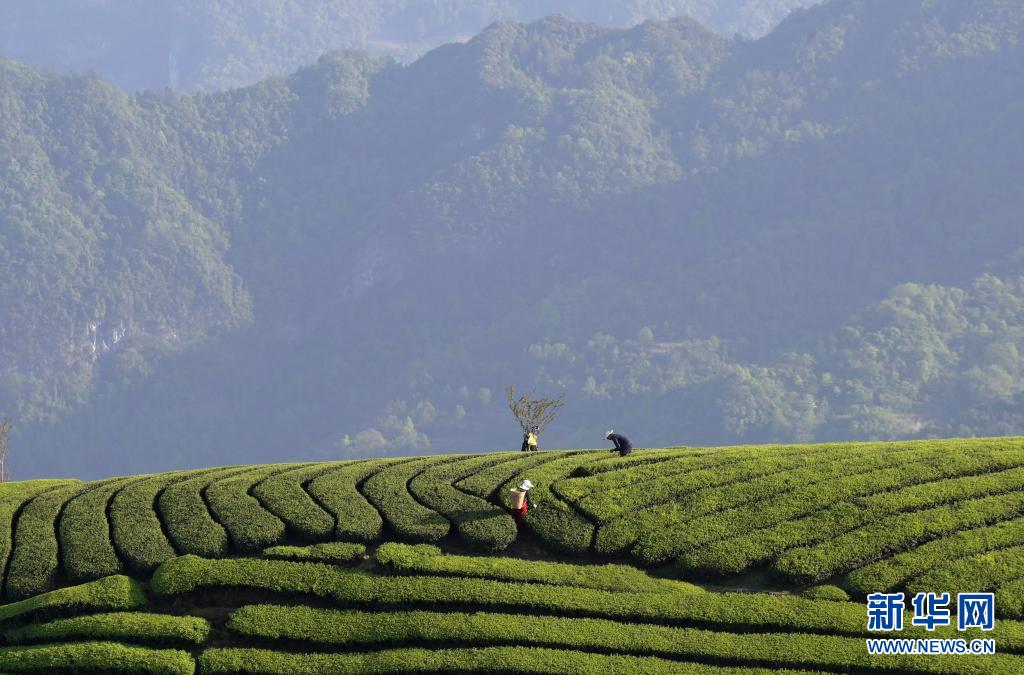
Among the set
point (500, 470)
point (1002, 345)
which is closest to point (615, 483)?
point (500, 470)

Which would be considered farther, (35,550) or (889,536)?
(35,550)

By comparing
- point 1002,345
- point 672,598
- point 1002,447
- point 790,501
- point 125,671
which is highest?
point 1002,345

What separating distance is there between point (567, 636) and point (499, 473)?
7.13m

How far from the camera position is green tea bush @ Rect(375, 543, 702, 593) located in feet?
81.7

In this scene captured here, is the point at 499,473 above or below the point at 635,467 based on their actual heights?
below

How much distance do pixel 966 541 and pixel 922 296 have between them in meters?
150

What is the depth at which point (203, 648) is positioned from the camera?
78.4 ft

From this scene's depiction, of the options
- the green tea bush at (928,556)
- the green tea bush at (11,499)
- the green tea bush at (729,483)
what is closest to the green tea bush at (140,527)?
the green tea bush at (11,499)

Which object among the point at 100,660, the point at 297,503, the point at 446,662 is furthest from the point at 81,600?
the point at 446,662

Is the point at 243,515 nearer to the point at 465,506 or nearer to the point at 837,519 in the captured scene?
the point at 465,506

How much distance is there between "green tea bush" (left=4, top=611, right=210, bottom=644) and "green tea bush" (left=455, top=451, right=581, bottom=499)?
268 inches

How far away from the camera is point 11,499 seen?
30531 millimetres

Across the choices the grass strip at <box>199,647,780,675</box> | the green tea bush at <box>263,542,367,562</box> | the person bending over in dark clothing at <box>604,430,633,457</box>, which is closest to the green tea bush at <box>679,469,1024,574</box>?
the grass strip at <box>199,647,780,675</box>

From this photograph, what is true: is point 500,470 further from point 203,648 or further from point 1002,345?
point 1002,345
